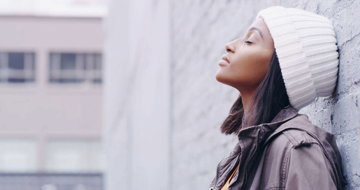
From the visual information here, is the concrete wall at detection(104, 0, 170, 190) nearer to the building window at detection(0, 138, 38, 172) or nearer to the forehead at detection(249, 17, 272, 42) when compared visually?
the forehead at detection(249, 17, 272, 42)

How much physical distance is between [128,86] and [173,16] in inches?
259

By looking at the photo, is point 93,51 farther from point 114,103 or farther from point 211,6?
point 211,6

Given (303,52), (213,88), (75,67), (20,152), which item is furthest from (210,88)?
(75,67)

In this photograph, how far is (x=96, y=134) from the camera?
1048 inches

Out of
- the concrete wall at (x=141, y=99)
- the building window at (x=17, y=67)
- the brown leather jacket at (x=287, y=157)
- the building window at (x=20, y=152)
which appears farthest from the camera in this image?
the building window at (x=17, y=67)

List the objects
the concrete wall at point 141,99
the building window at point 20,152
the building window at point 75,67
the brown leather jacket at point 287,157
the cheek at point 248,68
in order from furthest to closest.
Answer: the building window at point 75,67 < the building window at point 20,152 < the concrete wall at point 141,99 < the cheek at point 248,68 < the brown leather jacket at point 287,157

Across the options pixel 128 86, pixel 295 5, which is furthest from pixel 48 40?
pixel 295 5

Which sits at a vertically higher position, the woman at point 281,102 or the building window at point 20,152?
the woman at point 281,102

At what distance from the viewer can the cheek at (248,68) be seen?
2229mm

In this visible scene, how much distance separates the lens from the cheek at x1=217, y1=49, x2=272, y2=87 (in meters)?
2.23

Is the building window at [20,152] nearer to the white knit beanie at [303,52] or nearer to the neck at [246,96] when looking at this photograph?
the neck at [246,96]

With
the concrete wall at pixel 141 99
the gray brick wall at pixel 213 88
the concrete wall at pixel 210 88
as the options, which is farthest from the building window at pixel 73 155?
the gray brick wall at pixel 213 88

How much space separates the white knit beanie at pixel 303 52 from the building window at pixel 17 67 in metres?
25.4

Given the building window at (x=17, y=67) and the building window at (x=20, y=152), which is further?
the building window at (x=17, y=67)
